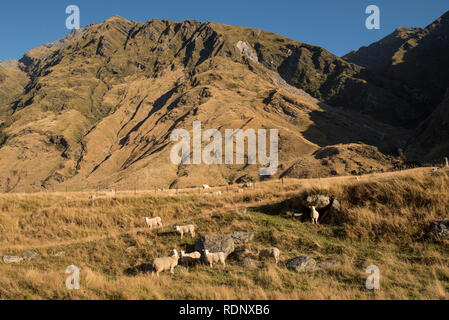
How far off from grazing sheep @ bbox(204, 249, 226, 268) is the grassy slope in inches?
16.6

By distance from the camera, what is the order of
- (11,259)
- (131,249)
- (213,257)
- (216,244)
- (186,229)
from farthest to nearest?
(186,229) → (11,259) → (131,249) → (216,244) → (213,257)

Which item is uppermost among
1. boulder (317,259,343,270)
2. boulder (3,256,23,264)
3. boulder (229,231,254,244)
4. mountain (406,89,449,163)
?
mountain (406,89,449,163)

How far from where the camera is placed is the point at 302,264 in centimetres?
1009

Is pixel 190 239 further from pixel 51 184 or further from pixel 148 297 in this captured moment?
pixel 51 184

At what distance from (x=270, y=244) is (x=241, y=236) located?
1520 millimetres

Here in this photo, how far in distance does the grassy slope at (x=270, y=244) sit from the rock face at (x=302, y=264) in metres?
0.47

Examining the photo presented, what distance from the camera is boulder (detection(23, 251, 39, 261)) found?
14.0 metres

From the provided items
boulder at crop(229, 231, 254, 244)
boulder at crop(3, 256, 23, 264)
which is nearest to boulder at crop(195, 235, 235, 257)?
boulder at crop(229, 231, 254, 244)

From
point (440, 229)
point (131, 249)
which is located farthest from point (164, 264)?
point (440, 229)

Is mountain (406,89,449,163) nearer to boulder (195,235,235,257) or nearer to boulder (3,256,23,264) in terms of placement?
boulder (195,235,235,257)

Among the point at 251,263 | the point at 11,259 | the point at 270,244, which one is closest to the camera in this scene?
the point at 251,263

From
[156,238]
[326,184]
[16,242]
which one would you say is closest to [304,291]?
[156,238]

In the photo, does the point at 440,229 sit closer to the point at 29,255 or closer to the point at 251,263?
the point at 251,263

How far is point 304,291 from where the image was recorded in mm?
8023
